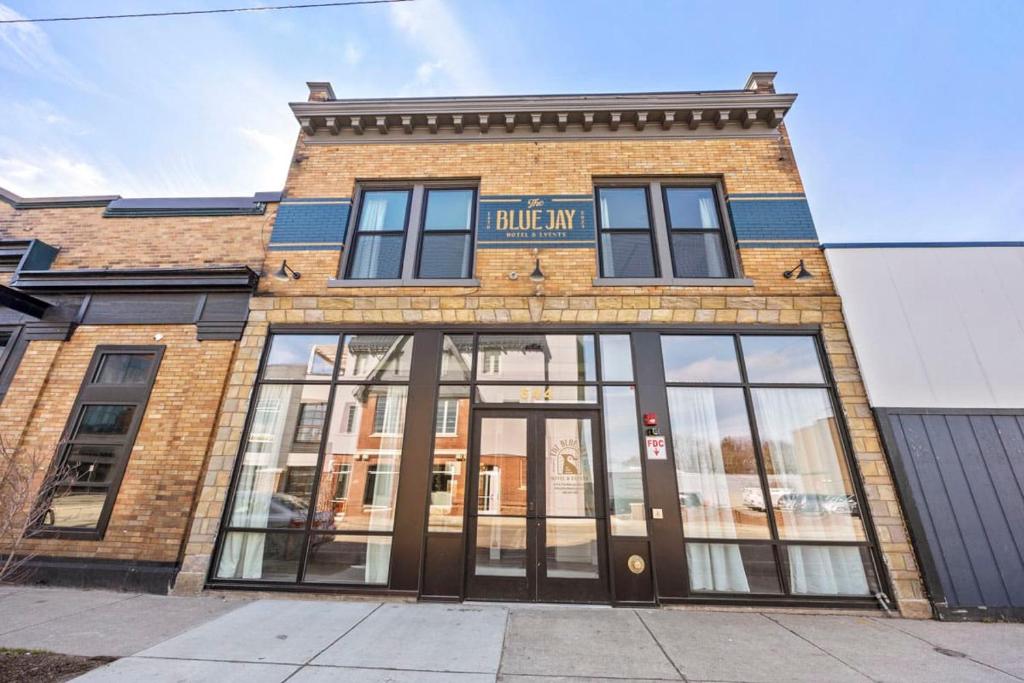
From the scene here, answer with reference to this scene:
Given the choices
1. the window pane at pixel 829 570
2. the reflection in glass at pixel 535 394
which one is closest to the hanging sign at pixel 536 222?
the reflection in glass at pixel 535 394

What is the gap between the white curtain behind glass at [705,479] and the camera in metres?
5.65

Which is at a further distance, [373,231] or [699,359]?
[373,231]

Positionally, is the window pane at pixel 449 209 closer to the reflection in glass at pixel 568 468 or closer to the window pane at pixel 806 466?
the reflection in glass at pixel 568 468

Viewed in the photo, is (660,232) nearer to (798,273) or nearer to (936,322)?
(798,273)

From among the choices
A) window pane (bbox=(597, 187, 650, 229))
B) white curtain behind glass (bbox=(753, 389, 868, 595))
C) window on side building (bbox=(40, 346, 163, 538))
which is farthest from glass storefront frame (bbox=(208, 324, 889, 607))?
window pane (bbox=(597, 187, 650, 229))

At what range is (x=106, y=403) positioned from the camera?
6.66m

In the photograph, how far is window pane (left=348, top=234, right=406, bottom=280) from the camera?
7.61 m

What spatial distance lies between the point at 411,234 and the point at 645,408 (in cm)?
523

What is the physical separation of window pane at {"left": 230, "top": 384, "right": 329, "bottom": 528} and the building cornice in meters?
5.39

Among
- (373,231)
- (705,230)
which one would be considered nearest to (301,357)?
(373,231)

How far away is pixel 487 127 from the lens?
831cm

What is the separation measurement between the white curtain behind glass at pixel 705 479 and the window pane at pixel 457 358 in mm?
3271

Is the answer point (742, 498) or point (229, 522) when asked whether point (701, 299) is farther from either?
point (229, 522)

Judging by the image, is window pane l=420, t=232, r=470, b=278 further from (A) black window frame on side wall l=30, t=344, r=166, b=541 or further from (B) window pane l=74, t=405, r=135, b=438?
(B) window pane l=74, t=405, r=135, b=438
